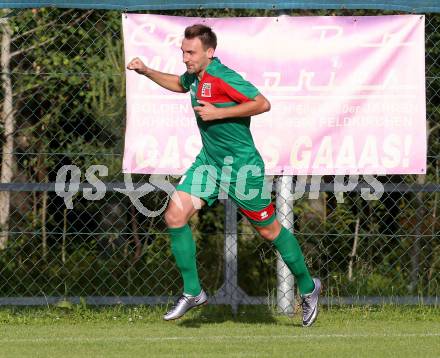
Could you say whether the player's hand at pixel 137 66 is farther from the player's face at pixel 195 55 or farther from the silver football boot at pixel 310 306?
the silver football boot at pixel 310 306

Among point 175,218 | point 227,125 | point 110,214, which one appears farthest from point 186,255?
point 110,214

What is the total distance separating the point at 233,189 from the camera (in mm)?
7082

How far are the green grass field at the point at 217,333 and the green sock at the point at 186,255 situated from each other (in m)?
0.30

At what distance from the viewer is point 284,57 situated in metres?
7.82

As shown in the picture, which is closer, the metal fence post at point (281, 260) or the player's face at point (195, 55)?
the player's face at point (195, 55)

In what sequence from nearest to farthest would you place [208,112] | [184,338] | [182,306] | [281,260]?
[208,112] → [184,338] → [182,306] → [281,260]

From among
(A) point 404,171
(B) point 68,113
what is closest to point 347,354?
(A) point 404,171

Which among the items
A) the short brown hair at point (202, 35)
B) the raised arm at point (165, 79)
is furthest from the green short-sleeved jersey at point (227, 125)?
the raised arm at point (165, 79)

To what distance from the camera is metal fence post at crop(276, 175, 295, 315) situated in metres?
7.93

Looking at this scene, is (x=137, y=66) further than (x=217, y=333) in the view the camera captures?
No

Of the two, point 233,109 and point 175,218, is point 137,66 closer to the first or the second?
point 233,109

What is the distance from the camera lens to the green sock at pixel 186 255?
23.2 feet

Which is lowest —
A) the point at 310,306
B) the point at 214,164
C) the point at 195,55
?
the point at 310,306

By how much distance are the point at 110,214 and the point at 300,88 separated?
8.27ft
